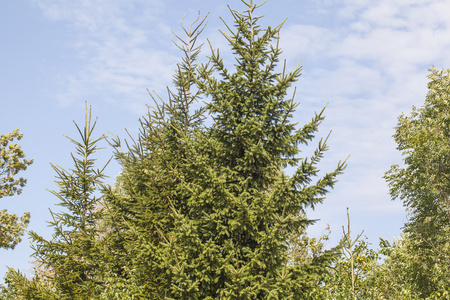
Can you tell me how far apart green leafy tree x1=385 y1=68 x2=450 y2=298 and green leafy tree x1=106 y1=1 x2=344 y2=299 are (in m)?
18.2

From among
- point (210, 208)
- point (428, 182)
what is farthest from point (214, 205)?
point (428, 182)

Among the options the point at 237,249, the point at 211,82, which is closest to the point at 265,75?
the point at 211,82

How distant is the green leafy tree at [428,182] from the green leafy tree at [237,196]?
18.2 metres

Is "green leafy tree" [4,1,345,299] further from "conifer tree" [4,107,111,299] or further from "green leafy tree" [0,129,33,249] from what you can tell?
"green leafy tree" [0,129,33,249]

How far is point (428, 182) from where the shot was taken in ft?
85.7

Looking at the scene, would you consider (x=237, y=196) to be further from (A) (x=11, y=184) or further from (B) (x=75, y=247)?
(A) (x=11, y=184)

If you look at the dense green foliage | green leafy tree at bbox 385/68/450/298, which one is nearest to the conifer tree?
the dense green foliage

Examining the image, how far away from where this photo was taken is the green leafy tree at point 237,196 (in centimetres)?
861

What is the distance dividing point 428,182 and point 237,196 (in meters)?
20.4

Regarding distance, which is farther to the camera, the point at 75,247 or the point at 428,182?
the point at 428,182

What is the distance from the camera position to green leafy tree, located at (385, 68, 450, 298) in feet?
83.3

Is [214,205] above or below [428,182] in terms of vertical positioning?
below

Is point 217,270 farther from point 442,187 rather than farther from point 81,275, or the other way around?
point 442,187

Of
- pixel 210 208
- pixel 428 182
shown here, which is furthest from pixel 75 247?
pixel 428 182
